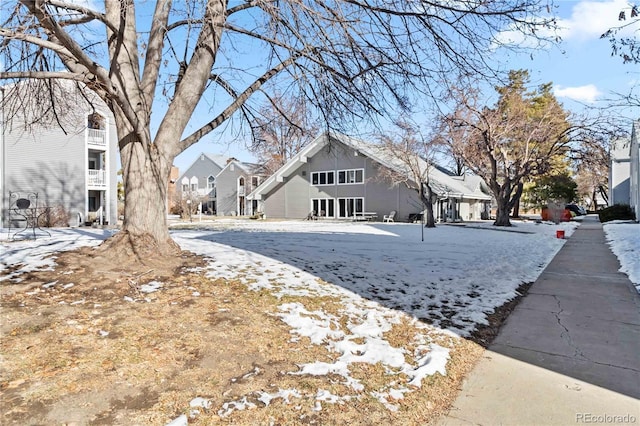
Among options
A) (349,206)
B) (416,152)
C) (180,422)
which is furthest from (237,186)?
(180,422)

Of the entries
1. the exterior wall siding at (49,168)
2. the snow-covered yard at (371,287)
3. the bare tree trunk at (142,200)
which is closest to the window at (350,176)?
the exterior wall siding at (49,168)

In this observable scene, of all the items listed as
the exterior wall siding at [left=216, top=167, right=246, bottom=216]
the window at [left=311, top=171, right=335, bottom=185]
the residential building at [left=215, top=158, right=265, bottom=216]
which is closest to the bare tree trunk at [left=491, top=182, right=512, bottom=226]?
the window at [left=311, top=171, right=335, bottom=185]

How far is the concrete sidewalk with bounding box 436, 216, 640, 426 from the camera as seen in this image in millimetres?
2842

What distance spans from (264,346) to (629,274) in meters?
7.69

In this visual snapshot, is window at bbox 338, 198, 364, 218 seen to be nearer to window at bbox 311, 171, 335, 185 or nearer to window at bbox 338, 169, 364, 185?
window at bbox 338, 169, 364, 185

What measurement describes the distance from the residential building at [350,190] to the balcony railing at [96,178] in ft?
43.4

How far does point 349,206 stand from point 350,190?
128 cm

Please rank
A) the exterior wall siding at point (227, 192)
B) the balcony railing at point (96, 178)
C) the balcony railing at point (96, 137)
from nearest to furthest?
the balcony railing at point (96, 178) < the balcony railing at point (96, 137) < the exterior wall siding at point (227, 192)

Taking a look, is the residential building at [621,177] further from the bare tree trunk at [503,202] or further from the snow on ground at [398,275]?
the snow on ground at [398,275]

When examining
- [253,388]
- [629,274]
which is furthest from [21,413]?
[629,274]

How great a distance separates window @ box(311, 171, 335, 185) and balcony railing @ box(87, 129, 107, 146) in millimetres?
15156

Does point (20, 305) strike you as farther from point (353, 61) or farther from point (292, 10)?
point (353, 61)

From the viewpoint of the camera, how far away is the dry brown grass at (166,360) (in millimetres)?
2652

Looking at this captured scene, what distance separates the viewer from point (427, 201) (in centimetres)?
2039
